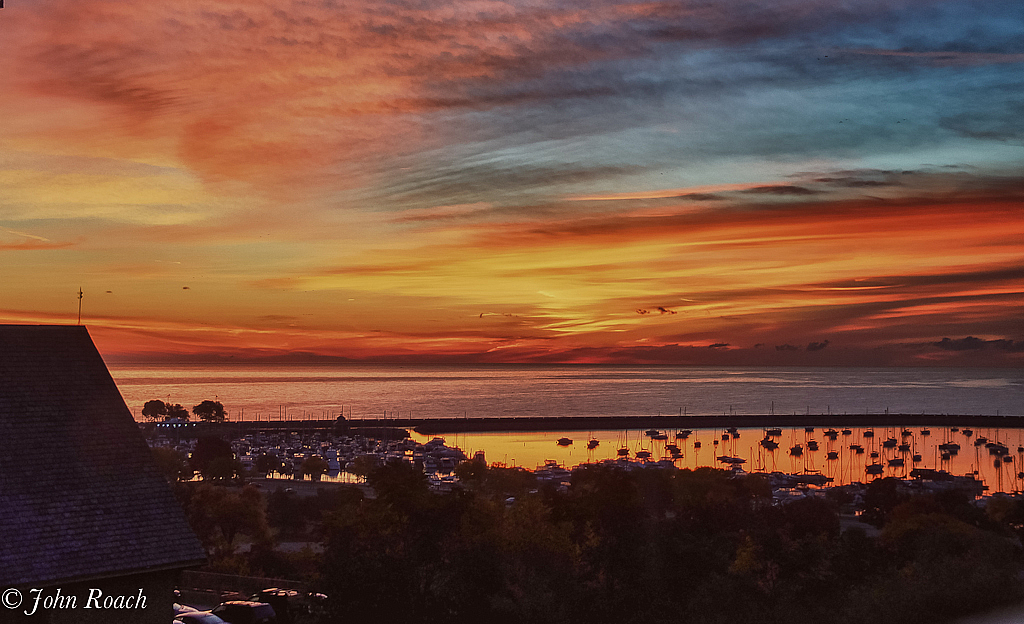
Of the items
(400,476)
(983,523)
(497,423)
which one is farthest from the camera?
(497,423)

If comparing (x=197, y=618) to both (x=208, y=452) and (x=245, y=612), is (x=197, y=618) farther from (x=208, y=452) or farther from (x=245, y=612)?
(x=208, y=452)

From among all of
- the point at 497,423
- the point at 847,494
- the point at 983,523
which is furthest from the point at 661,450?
the point at 983,523

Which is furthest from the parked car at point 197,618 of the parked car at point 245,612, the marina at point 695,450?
the marina at point 695,450

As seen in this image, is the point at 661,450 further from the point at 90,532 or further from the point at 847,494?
the point at 90,532

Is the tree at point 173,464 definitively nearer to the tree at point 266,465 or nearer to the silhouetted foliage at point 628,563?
the tree at point 266,465

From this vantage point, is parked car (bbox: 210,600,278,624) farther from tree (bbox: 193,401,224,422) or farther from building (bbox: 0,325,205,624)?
tree (bbox: 193,401,224,422)

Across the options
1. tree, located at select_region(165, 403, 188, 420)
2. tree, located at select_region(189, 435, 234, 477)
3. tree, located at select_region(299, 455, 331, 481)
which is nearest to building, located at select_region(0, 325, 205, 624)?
tree, located at select_region(189, 435, 234, 477)
